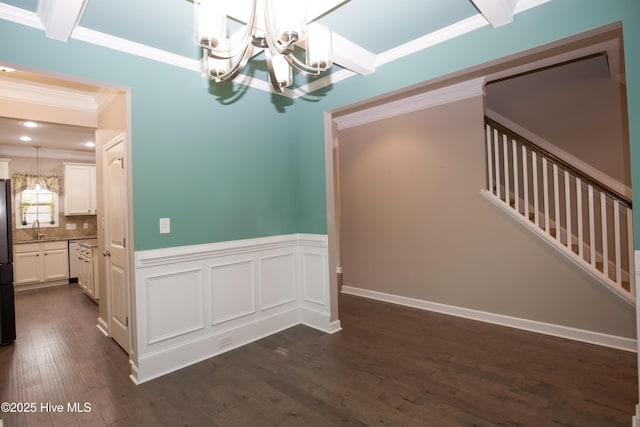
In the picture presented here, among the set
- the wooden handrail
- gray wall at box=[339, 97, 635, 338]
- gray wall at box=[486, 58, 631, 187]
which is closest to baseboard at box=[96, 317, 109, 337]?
gray wall at box=[339, 97, 635, 338]

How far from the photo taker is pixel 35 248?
19.6 ft

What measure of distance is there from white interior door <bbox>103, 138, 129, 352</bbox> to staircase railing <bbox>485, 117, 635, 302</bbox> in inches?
156

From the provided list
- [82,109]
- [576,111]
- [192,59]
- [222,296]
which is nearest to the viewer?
[192,59]

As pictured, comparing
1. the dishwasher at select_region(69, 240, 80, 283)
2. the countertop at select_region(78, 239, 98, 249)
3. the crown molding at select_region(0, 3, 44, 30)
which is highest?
the crown molding at select_region(0, 3, 44, 30)

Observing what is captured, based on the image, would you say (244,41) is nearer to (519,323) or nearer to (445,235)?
(445,235)

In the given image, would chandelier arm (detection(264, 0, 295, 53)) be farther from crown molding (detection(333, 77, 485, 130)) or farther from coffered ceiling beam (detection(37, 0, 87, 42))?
crown molding (detection(333, 77, 485, 130))

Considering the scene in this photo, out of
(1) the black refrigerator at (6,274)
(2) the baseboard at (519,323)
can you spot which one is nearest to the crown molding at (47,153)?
(1) the black refrigerator at (6,274)

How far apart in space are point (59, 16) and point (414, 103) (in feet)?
11.9

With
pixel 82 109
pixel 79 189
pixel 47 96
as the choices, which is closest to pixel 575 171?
pixel 82 109

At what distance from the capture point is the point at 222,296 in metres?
3.08

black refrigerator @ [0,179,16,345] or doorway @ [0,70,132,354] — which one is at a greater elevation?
doorway @ [0,70,132,354]

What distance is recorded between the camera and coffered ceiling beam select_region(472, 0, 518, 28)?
79.7 inches

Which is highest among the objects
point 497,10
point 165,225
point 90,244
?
point 497,10

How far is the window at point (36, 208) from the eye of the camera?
6.13 meters
